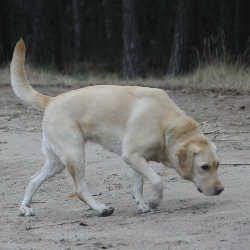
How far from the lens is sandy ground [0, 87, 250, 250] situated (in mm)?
3957

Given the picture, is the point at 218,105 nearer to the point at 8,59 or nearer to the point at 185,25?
the point at 185,25

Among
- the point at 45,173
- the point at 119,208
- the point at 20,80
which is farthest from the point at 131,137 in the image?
the point at 20,80

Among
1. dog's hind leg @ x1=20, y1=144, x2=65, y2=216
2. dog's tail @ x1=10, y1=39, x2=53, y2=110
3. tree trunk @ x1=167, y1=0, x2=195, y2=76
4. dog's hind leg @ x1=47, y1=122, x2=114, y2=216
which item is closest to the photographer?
dog's hind leg @ x1=47, y1=122, x2=114, y2=216

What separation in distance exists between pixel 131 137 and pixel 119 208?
0.75m

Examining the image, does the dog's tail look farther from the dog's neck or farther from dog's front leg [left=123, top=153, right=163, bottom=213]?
the dog's neck

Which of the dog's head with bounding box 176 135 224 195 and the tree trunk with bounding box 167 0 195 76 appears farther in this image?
the tree trunk with bounding box 167 0 195 76

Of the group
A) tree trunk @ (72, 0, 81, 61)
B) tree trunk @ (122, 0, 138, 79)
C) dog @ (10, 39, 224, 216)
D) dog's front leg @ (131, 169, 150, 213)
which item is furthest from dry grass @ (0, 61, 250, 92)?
tree trunk @ (72, 0, 81, 61)

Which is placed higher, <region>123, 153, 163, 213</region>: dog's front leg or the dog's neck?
the dog's neck

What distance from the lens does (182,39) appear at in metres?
15.0

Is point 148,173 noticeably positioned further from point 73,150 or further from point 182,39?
point 182,39

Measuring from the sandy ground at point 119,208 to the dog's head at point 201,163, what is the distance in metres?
0.20

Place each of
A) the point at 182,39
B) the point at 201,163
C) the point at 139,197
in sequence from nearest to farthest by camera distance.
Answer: the point at 201,163
the point at 139,197
the point at 182,39

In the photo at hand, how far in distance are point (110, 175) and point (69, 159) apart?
1.44 metres

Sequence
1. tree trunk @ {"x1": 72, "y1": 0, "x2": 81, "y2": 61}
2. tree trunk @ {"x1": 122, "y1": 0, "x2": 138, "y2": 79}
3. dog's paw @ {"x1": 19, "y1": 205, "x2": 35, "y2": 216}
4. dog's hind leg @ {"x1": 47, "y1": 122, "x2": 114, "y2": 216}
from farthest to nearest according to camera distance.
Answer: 1. tree trunk @ {"x1": 72, "y1": 0, "x2": 81, "y2": 61}
2. tree trunk @ {"x1": 122, "y1": 0, "x2": 138, "y2": 79}
3. dog's paw @ {"x1": 19, "y1": 205, "x2": 35, "y2": 216}
4. dog's hind leg @ {"x1": 47, "y1": 122, "x2": 114, "y2": 216}
